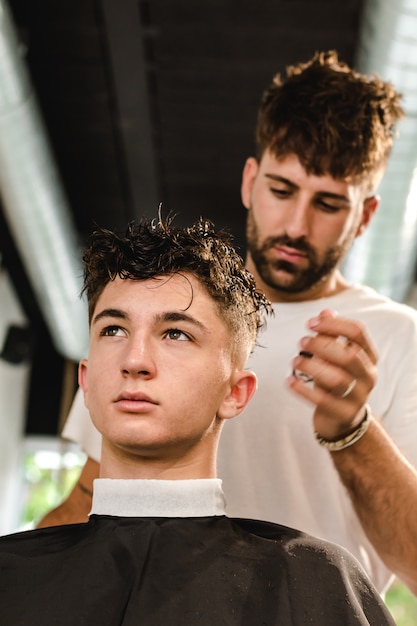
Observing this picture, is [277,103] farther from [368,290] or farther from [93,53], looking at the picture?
[93,53]

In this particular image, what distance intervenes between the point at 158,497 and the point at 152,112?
3.14 meters

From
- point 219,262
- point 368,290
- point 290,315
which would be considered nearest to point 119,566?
point 219,262

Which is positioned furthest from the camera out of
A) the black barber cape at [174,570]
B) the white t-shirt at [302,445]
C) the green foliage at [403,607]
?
the green foliage at [403,607]

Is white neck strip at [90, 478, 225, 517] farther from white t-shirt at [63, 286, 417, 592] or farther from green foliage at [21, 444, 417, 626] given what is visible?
green foliage at [21, 444, 417, 626]

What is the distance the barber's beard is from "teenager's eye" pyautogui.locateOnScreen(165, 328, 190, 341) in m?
0.68

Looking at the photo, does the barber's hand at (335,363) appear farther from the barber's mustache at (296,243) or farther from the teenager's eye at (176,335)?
the barber's mustache at (296,243)

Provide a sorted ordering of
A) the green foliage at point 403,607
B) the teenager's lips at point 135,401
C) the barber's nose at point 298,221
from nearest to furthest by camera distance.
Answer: the teenager's lips at point 135,401 < the barber's nose at point 298,221 < the green foliage at point 403,607

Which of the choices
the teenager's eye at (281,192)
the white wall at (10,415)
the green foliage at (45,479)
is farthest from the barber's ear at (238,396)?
the green foliage at (45,479)

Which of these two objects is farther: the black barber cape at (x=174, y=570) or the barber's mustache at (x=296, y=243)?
the barber's mustache at (x=296, y=243)

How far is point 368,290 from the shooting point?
2.40 m

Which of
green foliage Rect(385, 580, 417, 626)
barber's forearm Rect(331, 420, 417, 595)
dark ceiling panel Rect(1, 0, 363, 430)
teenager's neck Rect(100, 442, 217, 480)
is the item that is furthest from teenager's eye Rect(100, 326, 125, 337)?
green foliage Rect(385, 580, 417, 626)

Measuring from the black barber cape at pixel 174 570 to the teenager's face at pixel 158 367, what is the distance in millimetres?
113

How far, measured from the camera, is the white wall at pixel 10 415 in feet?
20.6

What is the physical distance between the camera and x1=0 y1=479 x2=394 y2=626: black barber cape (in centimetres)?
146
